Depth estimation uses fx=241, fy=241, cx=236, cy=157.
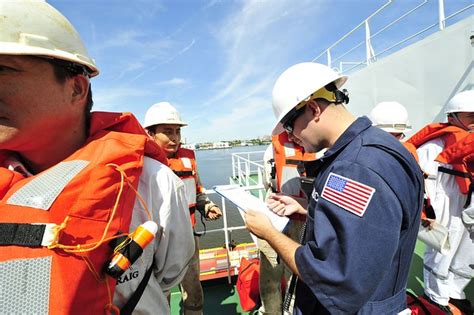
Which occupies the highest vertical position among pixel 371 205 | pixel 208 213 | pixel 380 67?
pixel 380 67

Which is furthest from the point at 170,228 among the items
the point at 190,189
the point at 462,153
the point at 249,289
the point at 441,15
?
the point at 441,15

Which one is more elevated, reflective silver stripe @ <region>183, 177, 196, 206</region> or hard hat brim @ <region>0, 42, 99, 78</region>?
hard hat brim @ <region>0, 42, 99, 78</region>

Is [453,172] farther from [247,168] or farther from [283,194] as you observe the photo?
[247,168]

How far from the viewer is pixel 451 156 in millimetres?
2438

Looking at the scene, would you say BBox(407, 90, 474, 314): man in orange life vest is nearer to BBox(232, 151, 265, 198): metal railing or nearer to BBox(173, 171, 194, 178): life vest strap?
BBox(232, 151, 265, 198): metal railing

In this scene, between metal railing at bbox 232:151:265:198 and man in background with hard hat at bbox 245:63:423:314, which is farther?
metal railing at bbox 232:151:265:198

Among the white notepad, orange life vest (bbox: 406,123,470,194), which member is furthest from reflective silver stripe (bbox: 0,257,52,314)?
orange life vest (bbox: 406,123,470,194)

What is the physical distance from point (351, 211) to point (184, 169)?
2086 mm

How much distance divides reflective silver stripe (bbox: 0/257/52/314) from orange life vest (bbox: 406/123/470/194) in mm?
3283

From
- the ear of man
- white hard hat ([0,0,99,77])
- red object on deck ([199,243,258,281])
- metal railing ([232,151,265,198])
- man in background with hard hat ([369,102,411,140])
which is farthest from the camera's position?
metal railing ([232,151,265,198])

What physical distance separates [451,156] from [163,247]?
113 inches

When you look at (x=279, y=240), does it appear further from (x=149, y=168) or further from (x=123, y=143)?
(x=123, y=143)

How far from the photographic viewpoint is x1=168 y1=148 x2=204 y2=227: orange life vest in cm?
267

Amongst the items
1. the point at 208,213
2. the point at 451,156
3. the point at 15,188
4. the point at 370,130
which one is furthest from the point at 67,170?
the point at 451,156
